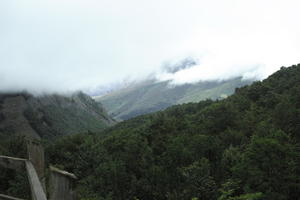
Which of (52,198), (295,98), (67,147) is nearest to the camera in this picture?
(52,198)

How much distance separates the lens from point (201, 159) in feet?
178

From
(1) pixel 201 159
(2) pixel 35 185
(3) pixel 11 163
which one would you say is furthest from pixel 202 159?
(2) pixel 35 185

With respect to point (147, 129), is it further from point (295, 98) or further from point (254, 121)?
point (295, 98)

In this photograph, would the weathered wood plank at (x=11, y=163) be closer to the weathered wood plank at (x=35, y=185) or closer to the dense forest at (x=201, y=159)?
the weathered wood plank at (x=35, y=185)

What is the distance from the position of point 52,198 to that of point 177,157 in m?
58.6

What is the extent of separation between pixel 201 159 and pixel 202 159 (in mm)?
963

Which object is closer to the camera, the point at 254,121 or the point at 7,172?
the point at 7,172

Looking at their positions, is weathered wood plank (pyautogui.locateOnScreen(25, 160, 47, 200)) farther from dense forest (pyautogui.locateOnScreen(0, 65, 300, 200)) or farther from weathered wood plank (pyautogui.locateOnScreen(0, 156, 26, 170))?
dense forest (pyautogui.locateOnScreen(0, 65, 300, 200))

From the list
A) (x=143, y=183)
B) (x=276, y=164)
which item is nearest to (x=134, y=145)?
(x=143, y=183)

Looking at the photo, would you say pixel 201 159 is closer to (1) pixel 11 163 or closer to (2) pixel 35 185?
(1) pixel 11 163

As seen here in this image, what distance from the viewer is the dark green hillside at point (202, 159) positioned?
→ 4262 centimetres

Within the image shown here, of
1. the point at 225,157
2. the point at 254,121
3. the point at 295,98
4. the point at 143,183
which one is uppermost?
the point at 295,98

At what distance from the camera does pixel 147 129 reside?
84812 mm

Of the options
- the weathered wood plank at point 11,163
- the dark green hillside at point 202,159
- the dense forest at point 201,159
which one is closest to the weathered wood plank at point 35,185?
the weathered wood plank at point 11,163
